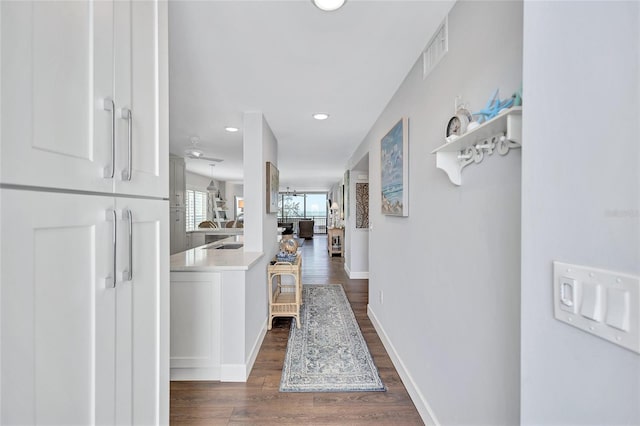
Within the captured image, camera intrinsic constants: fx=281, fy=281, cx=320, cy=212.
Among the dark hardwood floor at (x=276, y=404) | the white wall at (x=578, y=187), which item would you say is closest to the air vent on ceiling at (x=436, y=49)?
the white wall at (x=578, y=187)

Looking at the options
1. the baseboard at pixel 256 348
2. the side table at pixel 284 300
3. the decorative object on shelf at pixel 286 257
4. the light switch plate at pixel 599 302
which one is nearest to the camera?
the light switch plate at pixel 599 302

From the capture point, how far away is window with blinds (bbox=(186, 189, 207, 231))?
7.96 meters

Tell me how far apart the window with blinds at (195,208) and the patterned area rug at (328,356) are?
568cm

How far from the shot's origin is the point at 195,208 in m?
8.28
